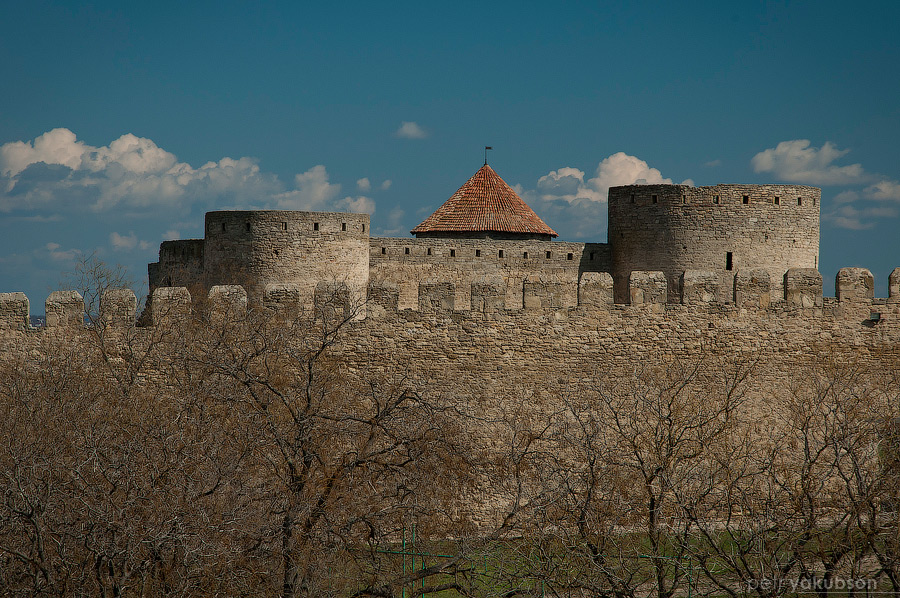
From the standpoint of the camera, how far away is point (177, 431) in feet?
31.0

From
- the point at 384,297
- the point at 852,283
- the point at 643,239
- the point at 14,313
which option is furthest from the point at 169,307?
the point at 852,283

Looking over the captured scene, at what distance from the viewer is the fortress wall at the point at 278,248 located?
16.0 m

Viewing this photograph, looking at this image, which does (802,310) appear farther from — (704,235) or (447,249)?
(447,249)

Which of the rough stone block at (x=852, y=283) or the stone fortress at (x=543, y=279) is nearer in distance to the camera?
the stone fortress at (x=543, y=279)

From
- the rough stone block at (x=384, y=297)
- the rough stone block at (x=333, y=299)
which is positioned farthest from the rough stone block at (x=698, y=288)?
the rough stone block at (x=333, y=299)

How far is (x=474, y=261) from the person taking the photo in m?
18.5

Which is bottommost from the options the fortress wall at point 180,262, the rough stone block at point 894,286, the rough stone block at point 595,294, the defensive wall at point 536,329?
the defensive wall at point 536,329

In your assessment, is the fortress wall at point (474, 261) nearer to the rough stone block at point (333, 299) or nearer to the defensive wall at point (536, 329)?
the defensive wall at point (536, 329)

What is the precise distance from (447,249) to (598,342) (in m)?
6.57

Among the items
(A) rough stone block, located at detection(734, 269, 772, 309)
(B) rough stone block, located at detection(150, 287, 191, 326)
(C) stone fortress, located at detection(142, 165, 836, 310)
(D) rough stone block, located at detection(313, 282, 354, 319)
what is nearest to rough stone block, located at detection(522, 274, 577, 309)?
(D) rough stone block, located at detection(313, 282, 354, 319)

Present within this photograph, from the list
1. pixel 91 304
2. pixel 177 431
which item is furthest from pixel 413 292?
pixel 177 431

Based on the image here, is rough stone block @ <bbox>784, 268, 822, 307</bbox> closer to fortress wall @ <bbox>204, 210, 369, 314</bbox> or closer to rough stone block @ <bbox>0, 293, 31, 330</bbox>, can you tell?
fortress wall @ <bbox>204, 210, 369, 314</bbox>

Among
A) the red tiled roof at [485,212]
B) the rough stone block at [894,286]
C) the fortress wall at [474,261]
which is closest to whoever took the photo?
the rough stone block at [894,286]

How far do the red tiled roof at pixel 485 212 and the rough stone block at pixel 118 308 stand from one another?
9262 mm
